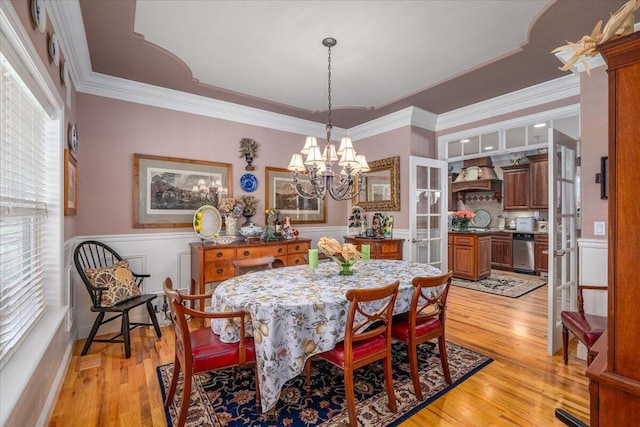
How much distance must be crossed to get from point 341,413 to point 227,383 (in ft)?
2.88

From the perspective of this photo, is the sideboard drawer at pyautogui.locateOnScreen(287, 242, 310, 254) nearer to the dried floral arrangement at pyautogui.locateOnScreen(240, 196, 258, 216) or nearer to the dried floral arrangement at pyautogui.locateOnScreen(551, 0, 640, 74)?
the dried floral arrangement at pyautogui.locateOnScreen(240, 196, 258, 216)

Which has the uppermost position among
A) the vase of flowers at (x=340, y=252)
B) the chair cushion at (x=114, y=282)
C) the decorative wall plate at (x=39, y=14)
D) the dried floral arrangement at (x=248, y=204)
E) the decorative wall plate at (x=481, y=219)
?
the decorative wall plate at (x=39, y=14)

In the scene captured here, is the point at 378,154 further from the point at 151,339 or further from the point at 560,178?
the point at 151,339

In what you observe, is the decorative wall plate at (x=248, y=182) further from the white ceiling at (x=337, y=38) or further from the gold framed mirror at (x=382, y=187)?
the gold framed mirror at (x=382, y=187)

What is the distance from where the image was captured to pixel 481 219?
7652mm

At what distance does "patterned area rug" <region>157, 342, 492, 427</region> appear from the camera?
73.4 inches

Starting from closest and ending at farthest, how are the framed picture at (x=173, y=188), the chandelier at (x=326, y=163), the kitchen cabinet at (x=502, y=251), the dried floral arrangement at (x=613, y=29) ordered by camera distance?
1. the dried floral arrangement at (x=613, y=29)
2. the chandelier at (x=326, y=163)
3. the framed picture at (x=173, y=188)
4. the kitchen cabinet at (x=502, y=251)

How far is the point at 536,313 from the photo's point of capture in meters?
3.82

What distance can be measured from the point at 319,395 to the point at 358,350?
545 mm

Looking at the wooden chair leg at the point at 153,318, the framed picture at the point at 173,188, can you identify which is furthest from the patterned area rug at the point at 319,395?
the framed picture at the point at 173,188

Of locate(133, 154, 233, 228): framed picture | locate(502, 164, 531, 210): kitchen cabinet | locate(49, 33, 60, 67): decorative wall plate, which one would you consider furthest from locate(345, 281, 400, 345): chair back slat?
locate(502, 164, 531, 210): kitchen cabinet

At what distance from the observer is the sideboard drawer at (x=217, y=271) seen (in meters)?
3.29

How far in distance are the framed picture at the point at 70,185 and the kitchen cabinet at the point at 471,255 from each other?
5.60 metres

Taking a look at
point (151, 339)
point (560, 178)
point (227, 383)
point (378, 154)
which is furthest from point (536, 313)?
point (151, 339)
